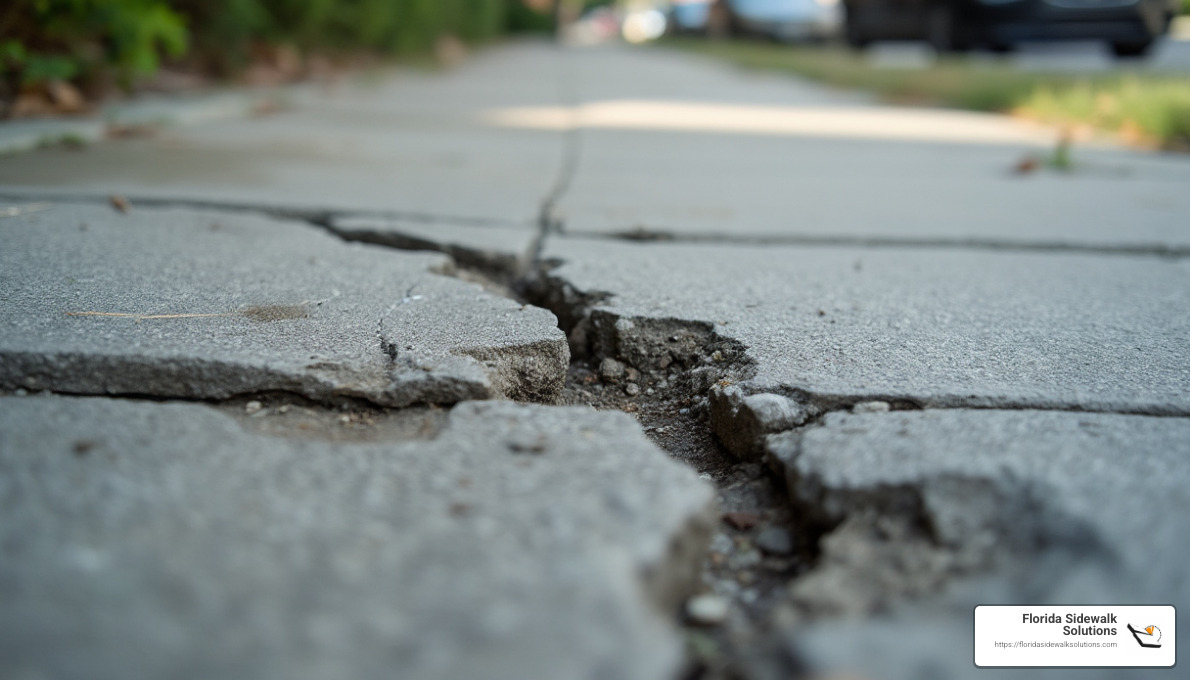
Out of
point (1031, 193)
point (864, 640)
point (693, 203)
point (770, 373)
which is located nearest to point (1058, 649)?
point (864, 640)

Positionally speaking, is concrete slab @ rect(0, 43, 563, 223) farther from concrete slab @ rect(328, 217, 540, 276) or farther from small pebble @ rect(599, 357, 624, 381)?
small pebble @ rect(599, 357, 624, 381)

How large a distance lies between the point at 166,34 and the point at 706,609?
3172 millimetres

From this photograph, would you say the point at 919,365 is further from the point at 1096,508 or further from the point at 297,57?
the point at 297,57

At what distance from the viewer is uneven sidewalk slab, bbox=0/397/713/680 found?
Answer: 622 millimetres

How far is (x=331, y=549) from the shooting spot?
73cm

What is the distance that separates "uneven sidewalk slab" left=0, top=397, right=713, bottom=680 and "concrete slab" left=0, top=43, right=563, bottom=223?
47.8 inches

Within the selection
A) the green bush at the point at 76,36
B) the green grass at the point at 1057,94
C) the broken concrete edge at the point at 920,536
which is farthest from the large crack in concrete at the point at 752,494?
the green grass at the point at 1057,94

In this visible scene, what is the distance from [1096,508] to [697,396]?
55 cm

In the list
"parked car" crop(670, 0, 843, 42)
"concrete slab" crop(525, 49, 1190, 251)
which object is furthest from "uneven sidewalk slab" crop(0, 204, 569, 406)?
"parked car" crop(670, 0, 843, 42)

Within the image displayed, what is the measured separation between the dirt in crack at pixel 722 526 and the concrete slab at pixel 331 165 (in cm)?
86

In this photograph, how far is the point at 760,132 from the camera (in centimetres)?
418

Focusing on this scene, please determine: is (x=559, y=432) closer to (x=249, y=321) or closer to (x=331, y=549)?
(x=331, y=549)

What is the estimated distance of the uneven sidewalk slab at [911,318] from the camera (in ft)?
3.67

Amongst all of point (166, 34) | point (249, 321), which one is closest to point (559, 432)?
point (249, 321)
